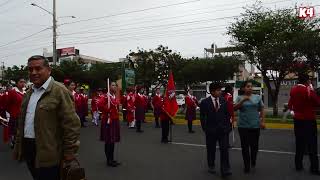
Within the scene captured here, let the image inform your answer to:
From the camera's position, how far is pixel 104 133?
9609 millimetres

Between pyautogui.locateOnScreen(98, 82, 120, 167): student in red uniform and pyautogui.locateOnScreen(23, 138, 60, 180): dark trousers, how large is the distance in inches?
193

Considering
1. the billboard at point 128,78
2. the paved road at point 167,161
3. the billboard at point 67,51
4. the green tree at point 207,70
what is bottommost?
the paved road at point 167,161

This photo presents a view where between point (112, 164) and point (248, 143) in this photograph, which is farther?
point (112, 164)

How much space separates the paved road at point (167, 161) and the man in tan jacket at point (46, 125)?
13.0ft

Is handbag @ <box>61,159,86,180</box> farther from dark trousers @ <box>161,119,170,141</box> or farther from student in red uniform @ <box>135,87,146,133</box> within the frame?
student in red uniform @ <box>135,87,146,133</box>

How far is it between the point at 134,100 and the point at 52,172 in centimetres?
1495

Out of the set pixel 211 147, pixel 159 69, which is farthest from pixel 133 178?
pixel 159 69

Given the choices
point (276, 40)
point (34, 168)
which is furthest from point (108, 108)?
point (276, 40)

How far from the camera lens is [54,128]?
4.41 m

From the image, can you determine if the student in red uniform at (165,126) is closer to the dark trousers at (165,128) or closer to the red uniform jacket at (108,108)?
the dark trousers at (165,128)

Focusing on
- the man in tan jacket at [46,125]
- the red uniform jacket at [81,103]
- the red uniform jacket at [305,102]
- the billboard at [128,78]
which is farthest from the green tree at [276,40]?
the man in tan jacket at [46,125]

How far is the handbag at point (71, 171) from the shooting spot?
426cm

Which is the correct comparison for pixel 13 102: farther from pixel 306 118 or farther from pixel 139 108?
pixel 139 108

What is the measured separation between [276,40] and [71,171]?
22.9 m
